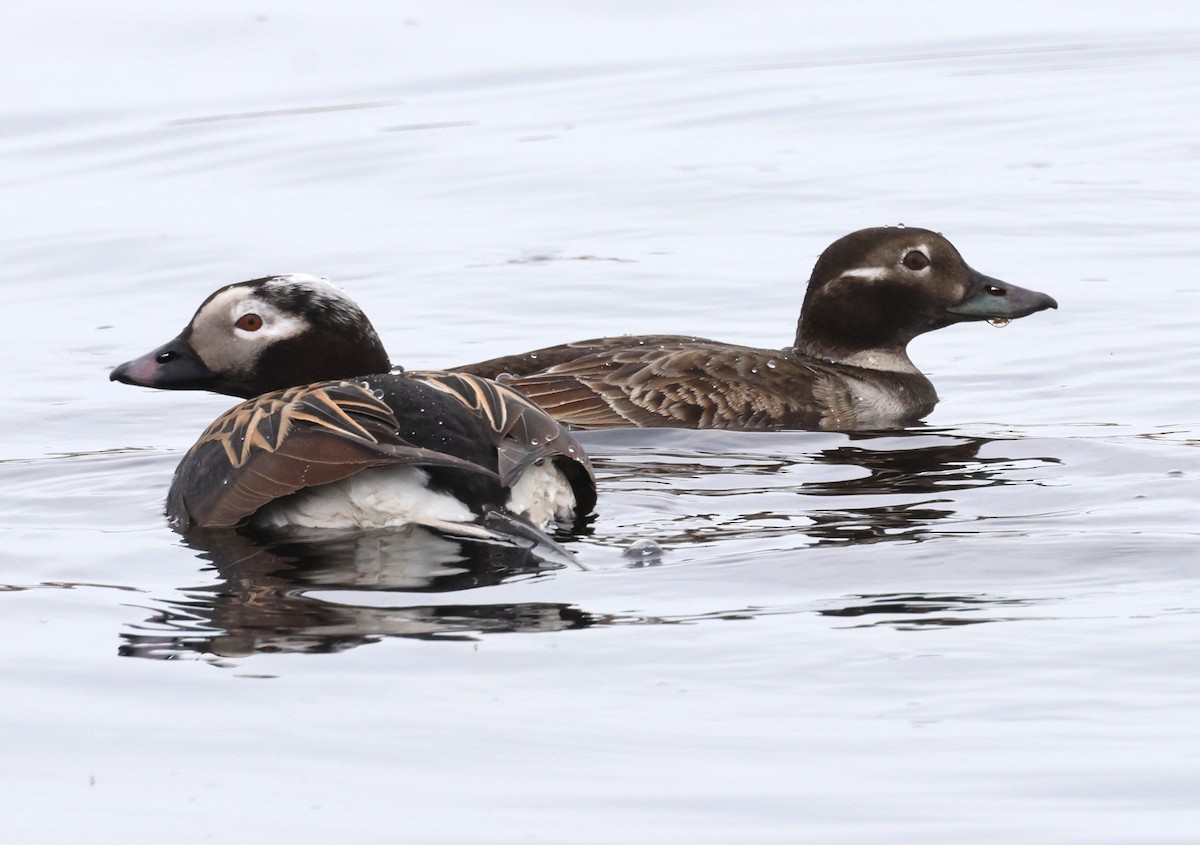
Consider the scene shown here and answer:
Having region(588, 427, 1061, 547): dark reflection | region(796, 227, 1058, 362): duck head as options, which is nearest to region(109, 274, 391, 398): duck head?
region(588, 427, 1061, 547): dark reflection

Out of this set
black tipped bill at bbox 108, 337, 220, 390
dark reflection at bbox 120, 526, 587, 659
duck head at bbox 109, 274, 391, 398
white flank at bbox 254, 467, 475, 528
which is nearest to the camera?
dark reflection at bbox 120, 526, 587, 659

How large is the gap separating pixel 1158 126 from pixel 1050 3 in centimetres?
728

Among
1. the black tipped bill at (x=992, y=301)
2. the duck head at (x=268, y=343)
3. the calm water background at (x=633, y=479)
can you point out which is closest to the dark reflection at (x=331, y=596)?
the calm water background at (x=633, y=479)

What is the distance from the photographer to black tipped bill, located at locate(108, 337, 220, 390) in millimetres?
8734

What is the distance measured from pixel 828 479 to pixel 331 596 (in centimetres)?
290

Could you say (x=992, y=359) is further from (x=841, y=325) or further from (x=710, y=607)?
(x=710, y=607)

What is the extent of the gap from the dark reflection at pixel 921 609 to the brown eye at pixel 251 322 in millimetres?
3005

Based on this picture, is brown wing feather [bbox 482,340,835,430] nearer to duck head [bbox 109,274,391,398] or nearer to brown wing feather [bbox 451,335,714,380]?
brown wing feather [bbox 451,335,714,380]

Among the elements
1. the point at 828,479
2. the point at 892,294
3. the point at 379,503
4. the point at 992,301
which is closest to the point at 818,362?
the point at 892,294

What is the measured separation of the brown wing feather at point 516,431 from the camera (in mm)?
7418

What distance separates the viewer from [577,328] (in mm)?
13141

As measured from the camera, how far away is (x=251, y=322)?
28.2 feet

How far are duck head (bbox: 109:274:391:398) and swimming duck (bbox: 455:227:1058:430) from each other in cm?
162

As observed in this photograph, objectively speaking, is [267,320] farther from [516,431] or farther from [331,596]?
[331,596]
